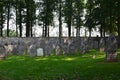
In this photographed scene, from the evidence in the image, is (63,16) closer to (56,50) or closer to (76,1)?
(76,1)

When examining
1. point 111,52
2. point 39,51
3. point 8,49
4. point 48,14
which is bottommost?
point 39,51

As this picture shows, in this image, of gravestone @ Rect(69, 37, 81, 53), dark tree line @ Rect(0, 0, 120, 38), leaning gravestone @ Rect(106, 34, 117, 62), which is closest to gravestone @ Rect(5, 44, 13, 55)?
gravestone @ Rect(69, 37, 81, 53)

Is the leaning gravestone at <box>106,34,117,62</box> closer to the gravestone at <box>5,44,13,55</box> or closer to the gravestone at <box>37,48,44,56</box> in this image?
the gravestone at <box>37,48,44,56</box>

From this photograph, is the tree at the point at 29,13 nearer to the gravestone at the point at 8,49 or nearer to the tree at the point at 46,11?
the tree at the point at 46,11

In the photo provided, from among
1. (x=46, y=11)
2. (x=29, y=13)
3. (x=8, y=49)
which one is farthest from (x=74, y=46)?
(x=29, y=13)

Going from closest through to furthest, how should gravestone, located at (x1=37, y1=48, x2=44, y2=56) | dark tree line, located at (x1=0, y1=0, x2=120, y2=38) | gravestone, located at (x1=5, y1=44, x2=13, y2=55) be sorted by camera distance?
gravestone, located at (x1=37, y1=48, x2=44, y2=56) < gravestone, located at (x1=5, y1=44, x2=13, y2=55) < dark tree line, located at (x1=0, y1=0, x2=120, y2=38)

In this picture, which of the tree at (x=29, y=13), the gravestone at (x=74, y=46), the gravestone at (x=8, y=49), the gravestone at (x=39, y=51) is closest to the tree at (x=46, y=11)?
the tree at (x=29, y=13)

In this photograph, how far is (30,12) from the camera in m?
56.6

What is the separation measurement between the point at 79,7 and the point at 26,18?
39.5 ft

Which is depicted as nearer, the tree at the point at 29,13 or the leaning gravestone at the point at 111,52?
the leaning gravestone at the point at 111,52

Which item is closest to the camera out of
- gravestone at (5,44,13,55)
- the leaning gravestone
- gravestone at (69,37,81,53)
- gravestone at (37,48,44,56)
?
the leaning gravestone

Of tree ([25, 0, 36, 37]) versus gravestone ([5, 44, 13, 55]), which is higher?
tree ([25, 0, 36, 37])

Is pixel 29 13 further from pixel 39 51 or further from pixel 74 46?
pixel 39 51

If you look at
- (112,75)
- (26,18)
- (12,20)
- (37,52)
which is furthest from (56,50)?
(12,20)
